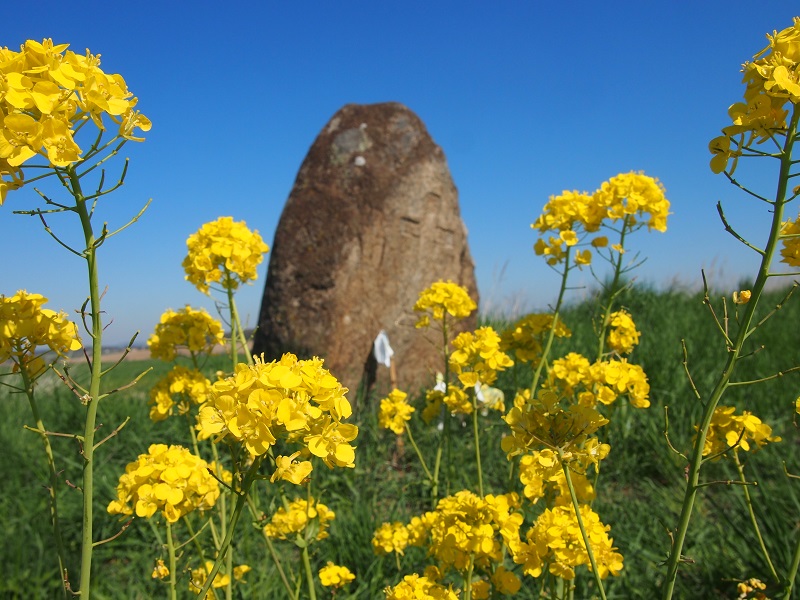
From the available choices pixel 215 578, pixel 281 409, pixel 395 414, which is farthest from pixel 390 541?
pixel 281 409

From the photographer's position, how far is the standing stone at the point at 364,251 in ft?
18.4

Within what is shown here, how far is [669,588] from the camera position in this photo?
4.52 ft

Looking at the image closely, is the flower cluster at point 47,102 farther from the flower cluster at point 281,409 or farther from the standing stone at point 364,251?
the standing stone at point 364,251

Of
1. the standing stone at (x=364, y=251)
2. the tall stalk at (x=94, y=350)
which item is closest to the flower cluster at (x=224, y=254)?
the tall stalk at (x=94, y=350)

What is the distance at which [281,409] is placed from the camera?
110cm

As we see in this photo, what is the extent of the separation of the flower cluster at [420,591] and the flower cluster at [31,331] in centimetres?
118

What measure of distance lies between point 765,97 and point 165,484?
1.76 meters

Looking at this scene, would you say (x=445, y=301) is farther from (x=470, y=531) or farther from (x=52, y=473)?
(x=52, y=473)

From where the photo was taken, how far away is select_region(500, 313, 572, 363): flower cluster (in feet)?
9.49

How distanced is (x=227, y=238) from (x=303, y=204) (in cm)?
354

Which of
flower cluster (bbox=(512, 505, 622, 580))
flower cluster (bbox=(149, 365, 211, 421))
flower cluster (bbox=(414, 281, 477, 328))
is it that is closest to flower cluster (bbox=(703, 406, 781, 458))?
flower cluster (bbox=(512, 505, 622, 580))

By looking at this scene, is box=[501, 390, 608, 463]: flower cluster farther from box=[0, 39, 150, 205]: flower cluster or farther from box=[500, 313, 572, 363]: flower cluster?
box=[500, 313, 572, 363]: flower cluster

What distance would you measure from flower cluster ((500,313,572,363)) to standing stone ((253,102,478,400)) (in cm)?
250

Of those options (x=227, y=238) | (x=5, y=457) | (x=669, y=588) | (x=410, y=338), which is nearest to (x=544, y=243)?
(x=227, y=238)
